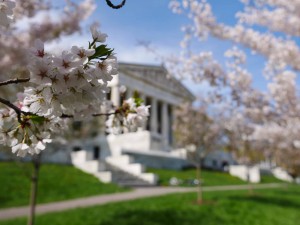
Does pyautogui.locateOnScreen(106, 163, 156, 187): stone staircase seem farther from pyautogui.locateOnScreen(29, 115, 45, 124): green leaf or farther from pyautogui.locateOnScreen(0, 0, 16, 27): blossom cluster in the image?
pyautogui.locateOnScreen(0, 0, 16, 27): blossom cluster

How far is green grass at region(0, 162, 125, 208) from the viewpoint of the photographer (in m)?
13.5

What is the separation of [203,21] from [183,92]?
5256 centimetres

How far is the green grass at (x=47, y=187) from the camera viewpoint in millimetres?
13453

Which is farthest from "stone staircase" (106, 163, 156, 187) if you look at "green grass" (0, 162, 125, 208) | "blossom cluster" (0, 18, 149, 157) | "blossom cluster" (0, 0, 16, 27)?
"blossom cluster" (0, 0, 16, 27)

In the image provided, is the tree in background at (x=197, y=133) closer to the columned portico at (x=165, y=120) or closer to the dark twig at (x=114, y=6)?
the dark twig at (x=114, y=6)

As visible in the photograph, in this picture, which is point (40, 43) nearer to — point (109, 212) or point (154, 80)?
point (109, 212)

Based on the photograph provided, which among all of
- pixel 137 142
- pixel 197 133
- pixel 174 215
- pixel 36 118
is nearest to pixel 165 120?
pixel 137 142

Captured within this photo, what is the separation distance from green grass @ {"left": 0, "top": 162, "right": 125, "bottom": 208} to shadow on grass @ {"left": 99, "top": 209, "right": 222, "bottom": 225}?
4041 mm

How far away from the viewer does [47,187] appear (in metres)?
15.5

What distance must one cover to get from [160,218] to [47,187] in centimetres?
727

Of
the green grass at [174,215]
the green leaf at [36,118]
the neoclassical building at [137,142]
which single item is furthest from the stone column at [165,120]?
the green leaf at [36,118]

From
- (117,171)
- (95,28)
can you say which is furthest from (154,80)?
(95,28)

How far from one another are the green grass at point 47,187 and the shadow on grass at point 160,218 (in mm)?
4041

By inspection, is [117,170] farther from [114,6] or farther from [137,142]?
[114,6]
